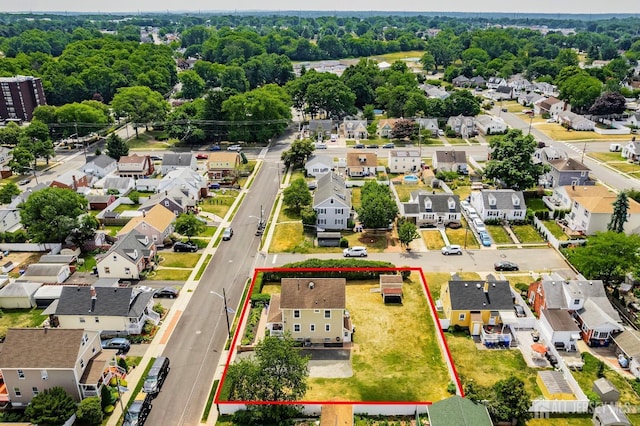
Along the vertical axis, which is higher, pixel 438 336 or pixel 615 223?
pixel 615 223

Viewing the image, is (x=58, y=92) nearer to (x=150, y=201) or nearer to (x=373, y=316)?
(x=150, y=201)

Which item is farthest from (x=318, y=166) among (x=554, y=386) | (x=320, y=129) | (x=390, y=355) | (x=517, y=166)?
(x=554, y=386)

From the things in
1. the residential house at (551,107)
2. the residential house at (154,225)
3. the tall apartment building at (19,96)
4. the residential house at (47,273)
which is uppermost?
the tall apartment building at (19,96)

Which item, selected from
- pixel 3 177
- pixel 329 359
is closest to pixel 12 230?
pixel 3 177

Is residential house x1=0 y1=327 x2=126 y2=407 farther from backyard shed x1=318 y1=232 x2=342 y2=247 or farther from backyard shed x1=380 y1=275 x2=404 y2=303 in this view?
backyard shed x1=318 y1=232 x2=342 y2=247

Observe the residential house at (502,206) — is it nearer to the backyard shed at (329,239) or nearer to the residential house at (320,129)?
the backyard shed at (329,239)

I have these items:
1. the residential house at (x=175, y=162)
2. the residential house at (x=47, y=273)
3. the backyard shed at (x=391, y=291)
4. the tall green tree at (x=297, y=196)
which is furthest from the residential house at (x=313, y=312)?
the residential house at (x=175, y=162)
